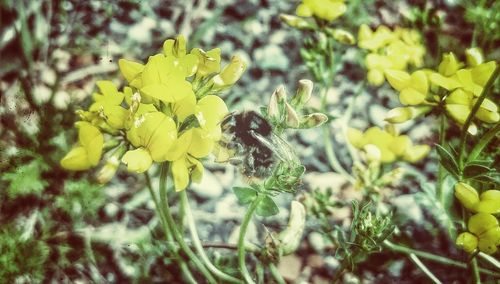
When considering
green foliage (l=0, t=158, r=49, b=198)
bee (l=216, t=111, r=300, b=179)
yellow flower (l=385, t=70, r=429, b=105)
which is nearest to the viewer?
bee (l=216, t=111, r=300, b=179)

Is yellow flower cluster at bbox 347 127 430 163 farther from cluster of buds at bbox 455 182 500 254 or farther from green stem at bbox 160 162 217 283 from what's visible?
green stem at bbox 160 162 217 283

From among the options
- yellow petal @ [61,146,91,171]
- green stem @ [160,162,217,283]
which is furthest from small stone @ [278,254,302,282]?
yellow petal @ [61,146,91,171]

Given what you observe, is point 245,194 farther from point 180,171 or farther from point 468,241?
point 468,241

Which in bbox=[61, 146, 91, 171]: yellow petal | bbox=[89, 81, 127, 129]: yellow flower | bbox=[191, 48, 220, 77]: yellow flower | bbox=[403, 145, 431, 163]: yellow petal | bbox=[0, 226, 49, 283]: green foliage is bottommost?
bbox=[0, 226, 49, 283]: green foliage

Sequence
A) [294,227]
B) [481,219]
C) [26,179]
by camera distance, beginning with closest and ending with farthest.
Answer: [481,219] → [294,227] → [26,179]

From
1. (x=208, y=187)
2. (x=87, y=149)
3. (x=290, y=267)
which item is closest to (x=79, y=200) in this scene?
(x=208, y=187)

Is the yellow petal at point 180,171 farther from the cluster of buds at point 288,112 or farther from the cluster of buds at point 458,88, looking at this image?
the cluster of buds at point 458,88
